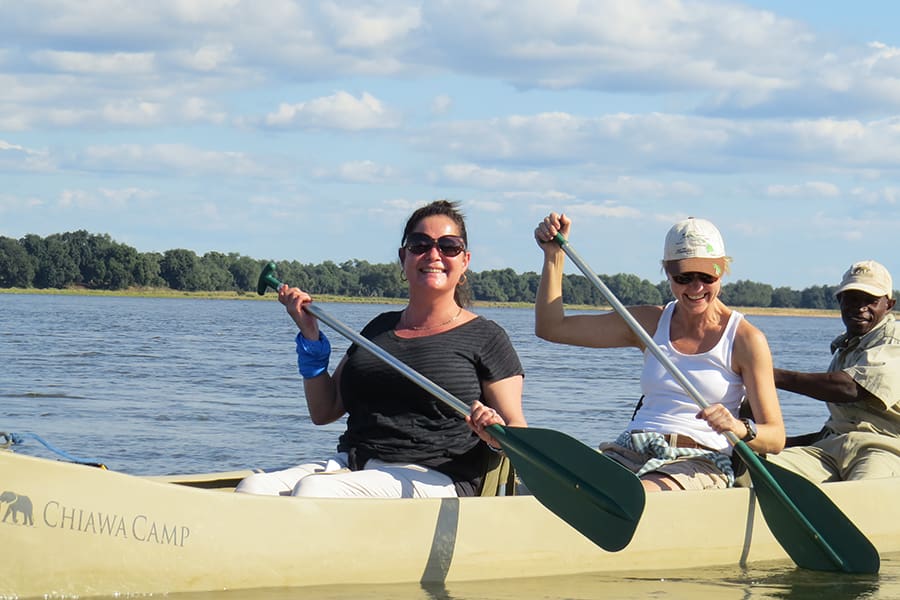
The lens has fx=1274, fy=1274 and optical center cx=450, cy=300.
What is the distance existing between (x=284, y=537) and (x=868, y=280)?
10.3 feet

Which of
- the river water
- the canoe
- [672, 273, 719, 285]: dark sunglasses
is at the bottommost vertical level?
the river water

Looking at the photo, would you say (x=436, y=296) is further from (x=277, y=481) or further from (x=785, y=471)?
(x=785, y=471)

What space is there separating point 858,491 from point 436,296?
238 cm

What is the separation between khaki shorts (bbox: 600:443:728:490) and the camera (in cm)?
521

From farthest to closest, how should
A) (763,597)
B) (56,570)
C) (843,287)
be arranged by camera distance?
(843,287) → (763,597) → (56,570)

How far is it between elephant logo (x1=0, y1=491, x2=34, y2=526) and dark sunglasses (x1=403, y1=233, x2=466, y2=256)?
1654 mm

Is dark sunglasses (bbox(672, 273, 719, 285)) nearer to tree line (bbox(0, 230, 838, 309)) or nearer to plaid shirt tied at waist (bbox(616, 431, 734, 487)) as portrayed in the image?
plaid shirt tied at waist (bbox(616, 431, 734, 487))

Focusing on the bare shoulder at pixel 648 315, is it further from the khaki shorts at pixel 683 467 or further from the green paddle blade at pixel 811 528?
the green paddle blade at pixel 811 528

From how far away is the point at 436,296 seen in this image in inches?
191

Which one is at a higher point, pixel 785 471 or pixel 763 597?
pixel 785 471

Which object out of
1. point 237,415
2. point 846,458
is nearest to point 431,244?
point 846,458

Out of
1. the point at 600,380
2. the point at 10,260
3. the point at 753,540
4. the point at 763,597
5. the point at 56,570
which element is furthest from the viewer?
the point at 10,260

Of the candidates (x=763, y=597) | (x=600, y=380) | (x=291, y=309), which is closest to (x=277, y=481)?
(x=291, y=309)

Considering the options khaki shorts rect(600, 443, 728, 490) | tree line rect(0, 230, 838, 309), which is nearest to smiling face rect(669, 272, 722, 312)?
khaki shorts rect(600, 443, 728, 490)
